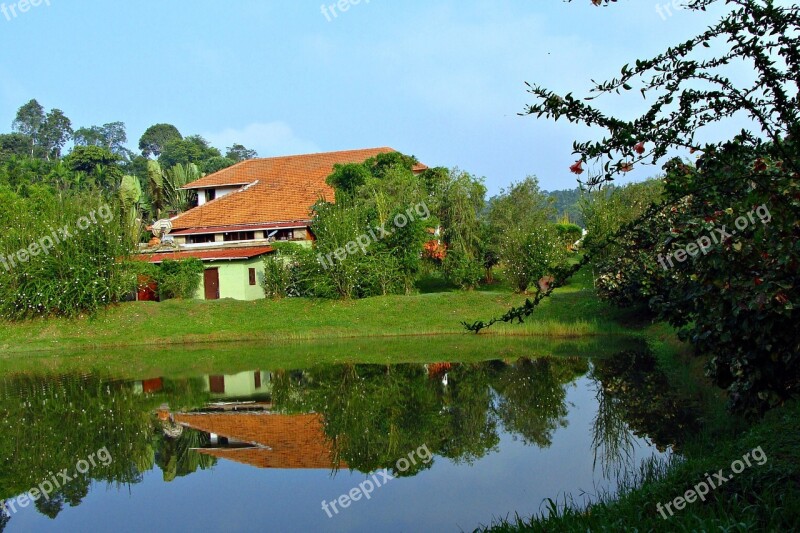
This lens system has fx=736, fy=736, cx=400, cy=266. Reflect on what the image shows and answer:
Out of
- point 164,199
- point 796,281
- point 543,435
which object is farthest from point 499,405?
point 164,199

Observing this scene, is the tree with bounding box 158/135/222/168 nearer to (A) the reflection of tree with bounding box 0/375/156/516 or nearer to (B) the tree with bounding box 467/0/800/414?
(A) the reflection of tree with bounding box 0/375/156/516

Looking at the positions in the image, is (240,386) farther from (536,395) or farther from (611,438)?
(611,438)

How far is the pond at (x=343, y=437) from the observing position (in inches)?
363

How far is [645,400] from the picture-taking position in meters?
13.7

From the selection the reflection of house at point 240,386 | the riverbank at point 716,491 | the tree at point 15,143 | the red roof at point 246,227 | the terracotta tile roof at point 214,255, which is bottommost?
the reflection of house at point 240,386

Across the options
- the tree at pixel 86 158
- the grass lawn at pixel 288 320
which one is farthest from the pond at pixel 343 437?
the tree at pixel 86 158

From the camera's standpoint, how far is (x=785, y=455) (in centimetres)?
729

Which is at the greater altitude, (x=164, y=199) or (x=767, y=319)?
(x=164, y=199)

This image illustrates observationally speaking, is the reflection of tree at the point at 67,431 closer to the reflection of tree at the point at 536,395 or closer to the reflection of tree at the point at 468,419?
the reflection of tree at the point at 468,419

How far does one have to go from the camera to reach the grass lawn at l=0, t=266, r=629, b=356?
27.5m

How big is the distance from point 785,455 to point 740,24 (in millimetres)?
4306

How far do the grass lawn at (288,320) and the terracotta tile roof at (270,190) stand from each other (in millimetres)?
8480

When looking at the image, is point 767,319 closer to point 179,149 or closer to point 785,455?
point 785,455

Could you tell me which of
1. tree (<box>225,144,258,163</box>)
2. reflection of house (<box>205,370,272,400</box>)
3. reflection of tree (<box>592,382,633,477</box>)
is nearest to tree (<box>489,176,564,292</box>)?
reflection of house (<box>205,370,272,400</box>)
